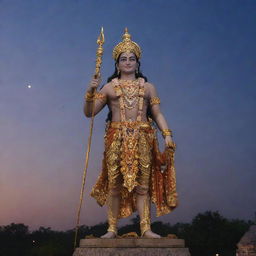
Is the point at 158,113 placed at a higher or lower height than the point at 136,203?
higher

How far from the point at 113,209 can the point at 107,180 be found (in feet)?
2.30

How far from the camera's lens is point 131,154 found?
8406mm

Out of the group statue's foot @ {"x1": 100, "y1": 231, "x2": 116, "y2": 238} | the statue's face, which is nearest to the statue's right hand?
the statue's face

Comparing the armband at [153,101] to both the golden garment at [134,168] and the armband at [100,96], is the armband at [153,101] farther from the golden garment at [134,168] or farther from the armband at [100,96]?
the armband at [100,96]

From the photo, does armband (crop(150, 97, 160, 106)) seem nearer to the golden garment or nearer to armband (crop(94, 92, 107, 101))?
the golden garment

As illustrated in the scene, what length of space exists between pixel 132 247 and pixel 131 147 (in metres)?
1.84

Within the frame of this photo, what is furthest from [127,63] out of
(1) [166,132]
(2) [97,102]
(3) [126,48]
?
(1) [166,132]

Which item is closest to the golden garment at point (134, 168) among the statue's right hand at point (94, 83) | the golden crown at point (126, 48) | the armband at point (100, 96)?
the armband at point (100, 96)

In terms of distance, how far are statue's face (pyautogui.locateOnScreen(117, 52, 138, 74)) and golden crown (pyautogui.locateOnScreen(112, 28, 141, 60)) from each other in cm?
9

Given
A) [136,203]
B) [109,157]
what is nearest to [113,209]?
[136,203]

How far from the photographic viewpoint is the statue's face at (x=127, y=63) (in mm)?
9164

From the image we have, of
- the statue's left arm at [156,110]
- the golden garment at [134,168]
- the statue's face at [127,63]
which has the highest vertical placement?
the statue's face at [127,63]

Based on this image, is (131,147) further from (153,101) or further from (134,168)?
(153,101)

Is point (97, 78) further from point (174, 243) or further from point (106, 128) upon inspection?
point (174, 243)
